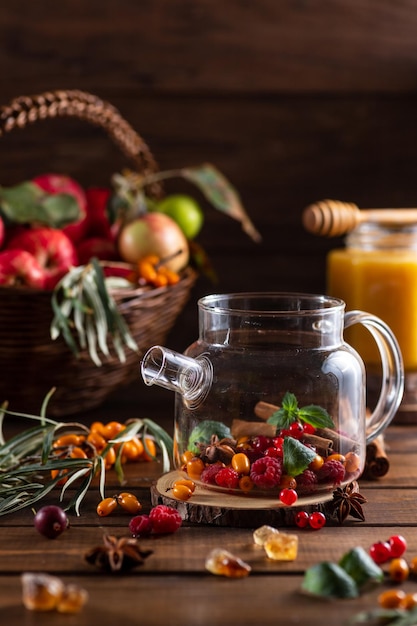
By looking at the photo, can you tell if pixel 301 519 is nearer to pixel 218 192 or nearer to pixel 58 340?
pixel 58 340

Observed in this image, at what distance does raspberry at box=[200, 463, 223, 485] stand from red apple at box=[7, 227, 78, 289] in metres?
0.48

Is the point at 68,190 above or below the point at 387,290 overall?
above

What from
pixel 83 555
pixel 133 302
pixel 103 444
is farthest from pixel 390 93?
pixel 83 555

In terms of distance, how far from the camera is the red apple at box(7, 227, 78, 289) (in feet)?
4.25

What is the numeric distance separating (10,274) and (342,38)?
0.83 meters

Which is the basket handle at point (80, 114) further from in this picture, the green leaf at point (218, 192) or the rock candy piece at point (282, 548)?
the rock candy piece at point (282, 548)

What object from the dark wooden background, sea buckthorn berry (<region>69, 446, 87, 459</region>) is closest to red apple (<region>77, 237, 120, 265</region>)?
the dark wooden background

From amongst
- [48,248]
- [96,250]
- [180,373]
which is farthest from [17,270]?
[180,373]

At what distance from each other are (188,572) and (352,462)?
10.6 inches

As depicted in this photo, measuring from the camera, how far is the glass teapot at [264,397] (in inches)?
35.8

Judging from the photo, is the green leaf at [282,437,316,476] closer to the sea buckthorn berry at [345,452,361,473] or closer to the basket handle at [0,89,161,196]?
the sea buckthorn berry at [345,452,361,473]

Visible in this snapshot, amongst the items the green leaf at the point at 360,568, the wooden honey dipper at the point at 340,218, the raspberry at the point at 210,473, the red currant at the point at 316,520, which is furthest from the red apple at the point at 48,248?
the green leaf at the point at 360,568

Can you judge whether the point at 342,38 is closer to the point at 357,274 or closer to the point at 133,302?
the point at 357,274

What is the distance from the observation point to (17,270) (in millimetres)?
1245
